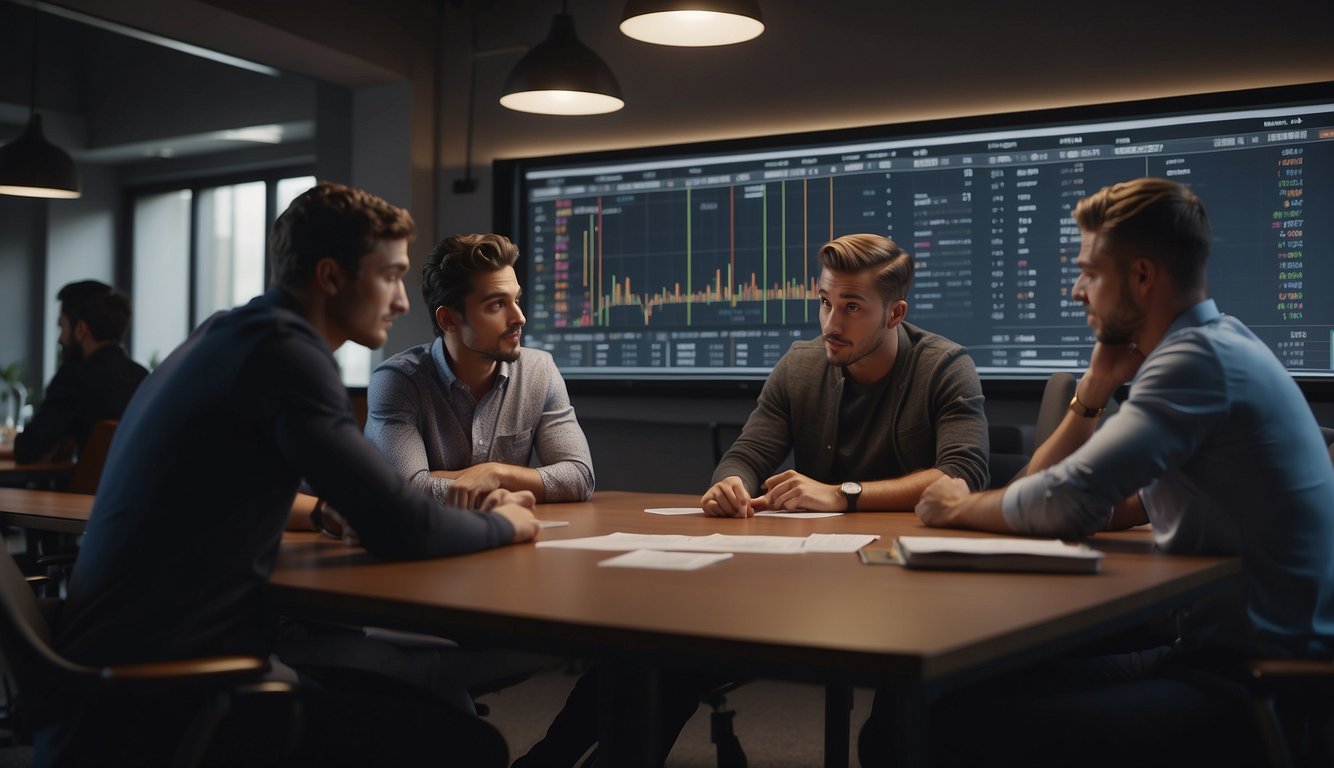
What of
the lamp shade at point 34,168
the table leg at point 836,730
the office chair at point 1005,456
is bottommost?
the table leg at point 836,730

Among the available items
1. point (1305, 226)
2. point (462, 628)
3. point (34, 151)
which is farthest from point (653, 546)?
point (34, 151)

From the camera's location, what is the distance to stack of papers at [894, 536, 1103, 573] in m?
1.45

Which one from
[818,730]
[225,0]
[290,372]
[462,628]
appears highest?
[225,0]

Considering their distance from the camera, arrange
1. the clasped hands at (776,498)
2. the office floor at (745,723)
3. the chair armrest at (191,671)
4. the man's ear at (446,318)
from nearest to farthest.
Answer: the chair armrest at (191,671)
the clasped hands at (776,498)
the man's ear at (446,318)
the office floor at (745,723)

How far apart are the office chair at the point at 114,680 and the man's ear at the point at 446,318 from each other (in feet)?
4.26

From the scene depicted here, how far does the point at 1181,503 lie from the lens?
1646 millimetres

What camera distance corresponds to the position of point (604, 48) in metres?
4.62

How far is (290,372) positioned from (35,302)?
763cm

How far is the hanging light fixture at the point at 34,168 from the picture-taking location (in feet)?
16.4

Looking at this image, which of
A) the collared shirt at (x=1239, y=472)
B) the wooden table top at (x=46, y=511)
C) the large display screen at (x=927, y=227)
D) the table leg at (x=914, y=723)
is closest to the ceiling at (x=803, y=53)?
the large display screen at (x=927, y=227)

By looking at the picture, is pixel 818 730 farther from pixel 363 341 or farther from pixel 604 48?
pixel 604 48

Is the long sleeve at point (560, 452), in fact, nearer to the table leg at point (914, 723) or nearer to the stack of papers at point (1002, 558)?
the stack of papers at point (1002, 558)

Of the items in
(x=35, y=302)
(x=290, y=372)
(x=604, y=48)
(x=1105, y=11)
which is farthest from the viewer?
(x=35, y=302)

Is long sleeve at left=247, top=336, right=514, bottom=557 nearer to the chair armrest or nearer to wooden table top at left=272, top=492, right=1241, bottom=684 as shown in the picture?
wooden table top at left=272, top=492, right=1241, bottom=684
